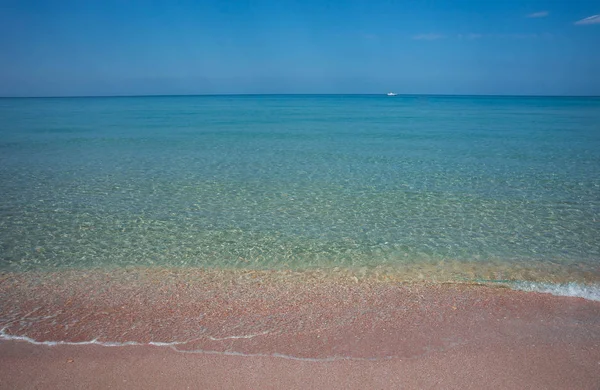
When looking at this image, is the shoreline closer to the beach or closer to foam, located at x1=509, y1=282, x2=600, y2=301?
the beach

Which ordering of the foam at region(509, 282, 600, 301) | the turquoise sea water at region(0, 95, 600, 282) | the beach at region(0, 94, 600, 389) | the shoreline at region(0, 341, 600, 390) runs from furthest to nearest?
the turquoise sea water at region(0, 95, 600, 282)
the foam at region(509, 282, 600, 301)
the beach at region(0, 94, 600, 389)
the shoreline at region(0, 341, 600, 390)

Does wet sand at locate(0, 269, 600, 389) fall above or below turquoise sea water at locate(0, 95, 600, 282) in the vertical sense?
below

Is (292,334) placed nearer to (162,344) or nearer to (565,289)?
(162,344)

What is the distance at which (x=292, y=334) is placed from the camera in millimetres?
4309

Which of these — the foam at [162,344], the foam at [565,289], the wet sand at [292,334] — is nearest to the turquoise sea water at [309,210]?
the foam at [565,289]

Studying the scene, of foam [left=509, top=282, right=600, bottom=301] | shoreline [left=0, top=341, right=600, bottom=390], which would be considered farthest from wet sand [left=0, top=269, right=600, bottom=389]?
foam [left=509, top=282, right=600, bottom=301]

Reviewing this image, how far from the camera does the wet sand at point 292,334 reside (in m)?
3.63

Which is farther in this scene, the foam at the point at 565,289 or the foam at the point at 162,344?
the foam at the point at 565,289

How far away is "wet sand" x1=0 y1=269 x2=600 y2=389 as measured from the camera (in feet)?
11.9

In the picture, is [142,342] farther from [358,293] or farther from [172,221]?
[172,221]

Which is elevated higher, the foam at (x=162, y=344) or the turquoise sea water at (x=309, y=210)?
the turquoise sea water at (x=309, y=210)

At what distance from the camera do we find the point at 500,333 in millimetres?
4293

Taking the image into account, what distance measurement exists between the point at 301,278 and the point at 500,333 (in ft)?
8.56

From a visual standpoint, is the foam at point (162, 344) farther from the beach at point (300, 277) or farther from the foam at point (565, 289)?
the foam at point (565, 289)
